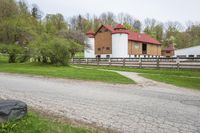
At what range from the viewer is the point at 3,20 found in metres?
33.8

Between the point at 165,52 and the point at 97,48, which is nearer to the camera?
the point at 97,48

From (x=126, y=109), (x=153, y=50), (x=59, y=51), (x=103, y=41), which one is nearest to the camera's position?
(x=126, y=109)

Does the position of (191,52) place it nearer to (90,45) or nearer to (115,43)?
(115,43)

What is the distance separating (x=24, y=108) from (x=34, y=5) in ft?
356

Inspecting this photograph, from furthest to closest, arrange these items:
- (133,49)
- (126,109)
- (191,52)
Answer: (191,52) → (133,49) → (126,109)

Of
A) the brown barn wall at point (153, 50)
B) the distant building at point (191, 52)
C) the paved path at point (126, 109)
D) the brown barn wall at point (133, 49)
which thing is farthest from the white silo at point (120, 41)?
the paved path at point (126, 109)

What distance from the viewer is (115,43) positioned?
175 feet

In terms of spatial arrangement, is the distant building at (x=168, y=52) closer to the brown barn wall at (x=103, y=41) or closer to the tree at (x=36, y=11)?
the brown barn wall at (x=103, y=41)

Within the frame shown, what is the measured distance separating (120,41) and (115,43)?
3.52 feet

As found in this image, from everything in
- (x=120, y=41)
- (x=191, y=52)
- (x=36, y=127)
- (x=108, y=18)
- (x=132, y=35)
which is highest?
(x=108, y=18)

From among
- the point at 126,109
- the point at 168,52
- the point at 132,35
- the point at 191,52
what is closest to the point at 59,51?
the point at 126,109

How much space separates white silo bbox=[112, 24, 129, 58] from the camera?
5272 centimetres

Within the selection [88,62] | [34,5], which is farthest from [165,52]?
[34,5]

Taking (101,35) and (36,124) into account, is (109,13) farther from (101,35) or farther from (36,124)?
(36,124)
